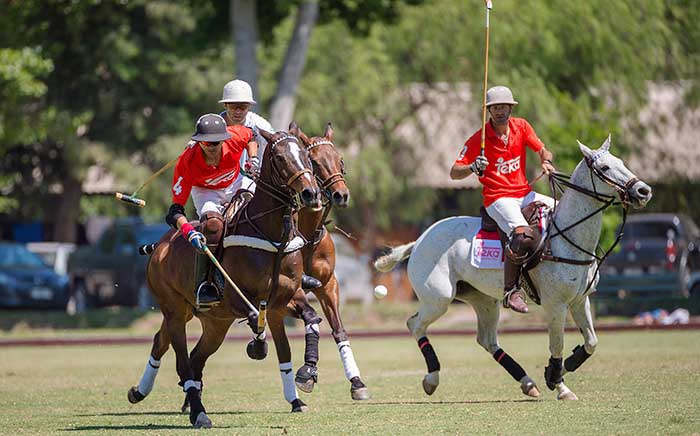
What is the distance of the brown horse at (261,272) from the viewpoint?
404 inches

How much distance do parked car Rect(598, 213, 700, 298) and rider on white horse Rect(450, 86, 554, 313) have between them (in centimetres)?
1396

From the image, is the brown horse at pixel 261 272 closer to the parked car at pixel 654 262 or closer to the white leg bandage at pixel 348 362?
the white leg bandage at pixel 348 362

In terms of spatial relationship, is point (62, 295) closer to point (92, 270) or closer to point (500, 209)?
point (92, 270)

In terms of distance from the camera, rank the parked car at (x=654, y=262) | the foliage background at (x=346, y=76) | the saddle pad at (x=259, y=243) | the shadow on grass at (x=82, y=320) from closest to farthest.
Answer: the saddle pad at (x=259, y=243) < the parked car at (x=654, y=262) < the shadow on grass at (x=82, y=320) < the foliage background at (x=346, y=76)

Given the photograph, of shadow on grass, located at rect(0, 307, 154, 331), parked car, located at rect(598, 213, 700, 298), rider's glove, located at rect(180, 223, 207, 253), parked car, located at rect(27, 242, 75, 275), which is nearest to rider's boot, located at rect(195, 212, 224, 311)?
rider's glove, located at rect(180, 223, 207, 253)

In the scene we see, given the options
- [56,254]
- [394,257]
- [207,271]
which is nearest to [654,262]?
[394,257]

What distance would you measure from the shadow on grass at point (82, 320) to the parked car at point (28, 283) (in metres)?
1.88

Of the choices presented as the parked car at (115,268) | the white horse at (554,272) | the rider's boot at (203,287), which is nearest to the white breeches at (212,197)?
the rider's boot at (203,287)

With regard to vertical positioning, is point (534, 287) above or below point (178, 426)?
above

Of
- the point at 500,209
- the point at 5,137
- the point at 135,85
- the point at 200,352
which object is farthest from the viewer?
the point at 135,85

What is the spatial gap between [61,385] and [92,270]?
14.4m

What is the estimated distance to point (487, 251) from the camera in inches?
482

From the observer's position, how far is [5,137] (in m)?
28.3

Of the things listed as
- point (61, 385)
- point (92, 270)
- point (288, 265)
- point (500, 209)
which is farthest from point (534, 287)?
point (92, 270)
